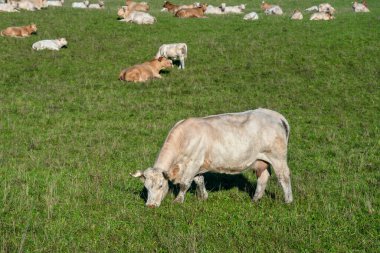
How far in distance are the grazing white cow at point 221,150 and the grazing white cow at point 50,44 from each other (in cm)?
1926

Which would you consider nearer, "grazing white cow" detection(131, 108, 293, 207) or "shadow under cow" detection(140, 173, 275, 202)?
"grazing white cow" detection(131, 108, 293, 207)

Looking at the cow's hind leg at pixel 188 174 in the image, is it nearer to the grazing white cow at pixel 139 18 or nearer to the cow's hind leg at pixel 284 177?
the cow's hind leg at pixel 284 177

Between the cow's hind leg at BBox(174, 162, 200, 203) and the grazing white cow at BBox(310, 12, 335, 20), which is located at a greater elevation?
the cow's hind leg at BBox(174, 162, 200, 203)

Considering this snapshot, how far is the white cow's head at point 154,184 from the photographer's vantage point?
32.6 feet

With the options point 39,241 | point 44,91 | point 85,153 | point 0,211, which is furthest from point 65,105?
point 39,241

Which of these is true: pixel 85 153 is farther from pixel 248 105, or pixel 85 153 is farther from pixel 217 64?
pixel 217 64

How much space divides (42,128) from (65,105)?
10.0 ft

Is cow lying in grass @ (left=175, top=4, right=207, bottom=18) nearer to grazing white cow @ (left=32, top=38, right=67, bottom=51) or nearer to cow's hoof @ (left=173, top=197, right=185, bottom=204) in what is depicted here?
grazing white cow @ (left=32, top=38, right=67, bottom=51)

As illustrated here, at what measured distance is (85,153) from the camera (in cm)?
1432

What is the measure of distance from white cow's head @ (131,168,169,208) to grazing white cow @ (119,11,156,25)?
85.0ft

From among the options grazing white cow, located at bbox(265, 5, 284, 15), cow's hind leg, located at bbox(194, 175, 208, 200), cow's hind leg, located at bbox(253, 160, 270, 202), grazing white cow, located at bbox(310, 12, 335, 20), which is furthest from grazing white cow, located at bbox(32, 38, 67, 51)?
grazing white cow, located at bbox(265, 5, 284, 15)

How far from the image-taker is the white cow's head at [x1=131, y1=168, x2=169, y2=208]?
391 inches

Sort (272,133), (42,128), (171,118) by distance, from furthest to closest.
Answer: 1. (171,118)
2. (42,128)
3. (272,133)

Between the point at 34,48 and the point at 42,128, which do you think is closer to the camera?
the point at 42,128
